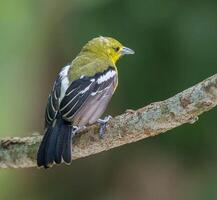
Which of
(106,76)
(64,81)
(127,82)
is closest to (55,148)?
(64,81)

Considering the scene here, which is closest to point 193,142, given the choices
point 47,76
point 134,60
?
point 134,60

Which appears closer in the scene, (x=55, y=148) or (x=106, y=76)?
(x=55, y=148)

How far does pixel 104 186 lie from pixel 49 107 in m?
3.61

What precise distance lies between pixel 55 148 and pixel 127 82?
348cm

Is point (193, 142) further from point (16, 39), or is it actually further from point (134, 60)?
point (16, 39)

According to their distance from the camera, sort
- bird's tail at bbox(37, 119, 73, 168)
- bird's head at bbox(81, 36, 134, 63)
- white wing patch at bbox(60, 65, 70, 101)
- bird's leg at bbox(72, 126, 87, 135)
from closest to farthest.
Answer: bird's tail at bbox(37, 119, 73, 168) < bird's leg at bbox(72, 126, 87, 135) < white wing patch at bbox(60, 65, 70, 101) < bird's head at bbox(81, 36, 134, 63)

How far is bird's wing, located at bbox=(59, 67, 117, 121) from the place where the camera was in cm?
523

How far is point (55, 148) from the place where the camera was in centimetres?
493

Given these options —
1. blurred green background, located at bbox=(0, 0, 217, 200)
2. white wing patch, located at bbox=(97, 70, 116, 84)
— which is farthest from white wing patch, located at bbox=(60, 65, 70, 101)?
blurred green background, located at bbox=(0, 0, 217, 200)

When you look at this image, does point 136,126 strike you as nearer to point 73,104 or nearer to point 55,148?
point 55,148

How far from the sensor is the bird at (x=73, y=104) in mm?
4918

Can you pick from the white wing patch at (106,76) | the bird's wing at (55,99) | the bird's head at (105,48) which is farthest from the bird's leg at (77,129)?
the bird's head at (105,48)

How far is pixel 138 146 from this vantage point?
8656 millimetres

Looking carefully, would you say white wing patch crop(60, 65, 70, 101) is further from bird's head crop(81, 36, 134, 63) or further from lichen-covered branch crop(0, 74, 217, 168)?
bird's head crop(81, 36, 134, 63)
